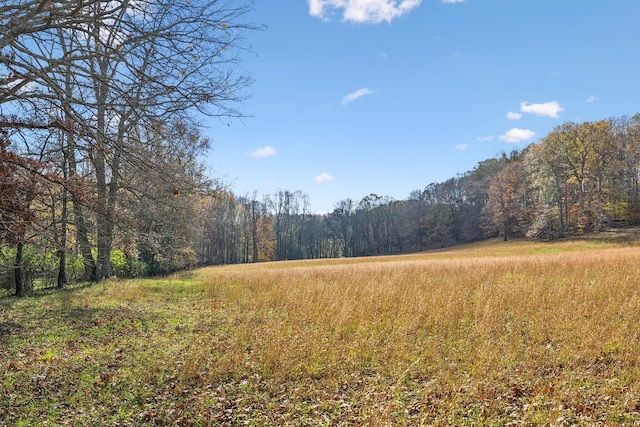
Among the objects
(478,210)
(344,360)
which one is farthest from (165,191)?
(478,210)

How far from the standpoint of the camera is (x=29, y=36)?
15.4ft

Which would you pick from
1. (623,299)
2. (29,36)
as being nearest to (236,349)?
(29,36)

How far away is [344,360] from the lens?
5891 mm

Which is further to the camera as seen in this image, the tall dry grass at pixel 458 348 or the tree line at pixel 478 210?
the tree line at pixel 478 210

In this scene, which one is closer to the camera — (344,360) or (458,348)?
(344,360)

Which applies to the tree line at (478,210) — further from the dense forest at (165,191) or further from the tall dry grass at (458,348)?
the tall dry grass at (458,348)

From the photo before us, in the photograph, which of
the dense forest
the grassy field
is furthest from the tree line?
the grassy field

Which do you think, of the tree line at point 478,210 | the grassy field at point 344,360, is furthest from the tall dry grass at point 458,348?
the tree line at point 478,210

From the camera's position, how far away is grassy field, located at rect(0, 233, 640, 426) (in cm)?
432

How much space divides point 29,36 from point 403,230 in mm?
71583

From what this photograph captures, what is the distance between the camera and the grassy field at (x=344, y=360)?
4.32m

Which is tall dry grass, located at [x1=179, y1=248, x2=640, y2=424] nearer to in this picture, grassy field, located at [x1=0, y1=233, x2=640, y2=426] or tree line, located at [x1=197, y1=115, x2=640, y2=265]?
grassy field, located at [x1=0, y1=233, x2=640, y2=426]

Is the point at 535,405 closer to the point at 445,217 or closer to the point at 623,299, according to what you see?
the point at 623,299

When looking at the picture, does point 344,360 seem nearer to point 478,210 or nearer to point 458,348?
point 458,348
